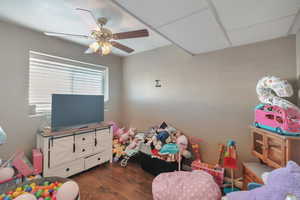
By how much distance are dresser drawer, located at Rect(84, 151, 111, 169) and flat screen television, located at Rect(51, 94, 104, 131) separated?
2.11 ft

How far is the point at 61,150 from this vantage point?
207 cm

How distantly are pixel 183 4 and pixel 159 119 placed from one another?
2.23m

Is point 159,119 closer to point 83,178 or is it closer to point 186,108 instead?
point 186,108

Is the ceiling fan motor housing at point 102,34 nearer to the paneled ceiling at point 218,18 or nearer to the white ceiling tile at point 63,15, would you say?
the white ceiling tile at point 63,15

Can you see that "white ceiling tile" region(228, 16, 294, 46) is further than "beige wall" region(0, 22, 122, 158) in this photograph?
No

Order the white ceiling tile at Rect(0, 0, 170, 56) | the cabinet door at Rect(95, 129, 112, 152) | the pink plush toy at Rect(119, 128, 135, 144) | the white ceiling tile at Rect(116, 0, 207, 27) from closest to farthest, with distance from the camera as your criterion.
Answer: the white ceiling tile at Rect(116, 0, 207, 27) → the white ceiling tile at Rect(0, 0, 170, 56) → the cabinet door at Rect(95, 129, 112, 152) → the pink plush toy at Rect(119, 128, 135, 144)

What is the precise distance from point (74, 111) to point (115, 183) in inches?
56.6

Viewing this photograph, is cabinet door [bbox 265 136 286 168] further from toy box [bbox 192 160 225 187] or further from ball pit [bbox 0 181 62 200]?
ball pit [bbox 0 181 62 200]

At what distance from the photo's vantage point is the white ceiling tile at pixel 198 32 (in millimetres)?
1322

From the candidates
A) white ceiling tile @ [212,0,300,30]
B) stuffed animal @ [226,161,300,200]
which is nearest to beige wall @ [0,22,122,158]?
white ceiling tile @ [212,0,300,30]

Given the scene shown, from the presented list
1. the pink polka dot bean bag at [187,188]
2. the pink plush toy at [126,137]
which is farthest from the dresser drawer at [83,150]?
the pink polka dot bean bag at [187,188]

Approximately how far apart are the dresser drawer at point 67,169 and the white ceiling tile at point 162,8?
244cm

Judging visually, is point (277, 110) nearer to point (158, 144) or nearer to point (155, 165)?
point (158, 144)

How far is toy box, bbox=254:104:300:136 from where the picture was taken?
1222mm
